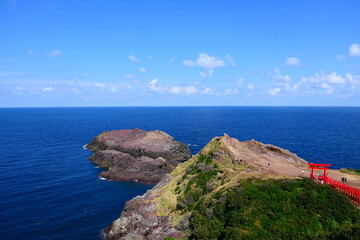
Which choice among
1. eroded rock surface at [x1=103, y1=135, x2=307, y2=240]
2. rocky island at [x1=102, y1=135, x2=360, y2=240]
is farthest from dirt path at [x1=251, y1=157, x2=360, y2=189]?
rocky island at [x1=102, y1=135, x2=360, y2=240]

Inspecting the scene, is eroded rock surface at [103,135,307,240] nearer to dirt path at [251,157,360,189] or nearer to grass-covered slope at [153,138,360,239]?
dirt path at [251,157,360,189]

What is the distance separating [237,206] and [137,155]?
5647 centimetres

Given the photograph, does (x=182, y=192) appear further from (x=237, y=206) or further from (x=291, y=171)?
(x=291, y=171)

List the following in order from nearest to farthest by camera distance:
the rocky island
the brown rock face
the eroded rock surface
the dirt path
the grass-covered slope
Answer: the grass-covered slope, the rocky island, the eroded rock surface, the dirt path, the brown rock face

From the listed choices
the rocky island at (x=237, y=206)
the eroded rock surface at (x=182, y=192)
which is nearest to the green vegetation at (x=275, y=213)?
the rocky island at (x=237, y=206)

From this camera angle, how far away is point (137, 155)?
82.6 metres

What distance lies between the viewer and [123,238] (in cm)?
3484

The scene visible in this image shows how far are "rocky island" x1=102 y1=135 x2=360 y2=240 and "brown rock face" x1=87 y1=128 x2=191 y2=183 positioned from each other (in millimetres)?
26095

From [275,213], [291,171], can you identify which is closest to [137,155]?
[291,171]

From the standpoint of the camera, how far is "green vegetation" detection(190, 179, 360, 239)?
82.9ft

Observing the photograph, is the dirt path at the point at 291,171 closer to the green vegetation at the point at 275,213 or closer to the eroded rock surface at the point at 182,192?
the eroded rock surface at the point at 182,192

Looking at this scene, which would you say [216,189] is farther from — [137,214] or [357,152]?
[357,152]

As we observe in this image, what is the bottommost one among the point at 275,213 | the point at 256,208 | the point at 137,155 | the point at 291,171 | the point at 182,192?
the point at 137,155

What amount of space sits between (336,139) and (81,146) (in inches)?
4412
